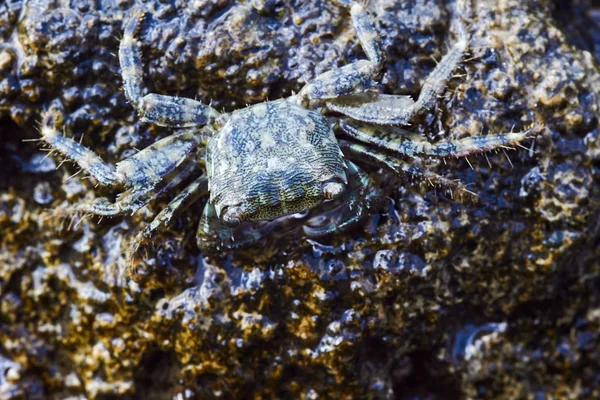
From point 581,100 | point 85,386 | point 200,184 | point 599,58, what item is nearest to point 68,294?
point 85,386

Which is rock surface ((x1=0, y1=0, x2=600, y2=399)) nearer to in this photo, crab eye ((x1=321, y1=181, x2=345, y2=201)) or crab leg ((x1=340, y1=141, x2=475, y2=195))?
crab leg ((x1=340, y1=141, x2=475, y2=195))

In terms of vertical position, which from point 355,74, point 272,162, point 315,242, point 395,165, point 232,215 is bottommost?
point 315,242

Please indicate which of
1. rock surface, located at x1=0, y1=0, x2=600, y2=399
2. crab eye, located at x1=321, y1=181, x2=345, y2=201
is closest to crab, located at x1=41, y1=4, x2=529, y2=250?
crab eye, located at x1=321, y1=181, x2=345, y2=201

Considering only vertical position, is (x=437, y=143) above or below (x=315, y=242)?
above

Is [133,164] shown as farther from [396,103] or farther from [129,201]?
[396,103]

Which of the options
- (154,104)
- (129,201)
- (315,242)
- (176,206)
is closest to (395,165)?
(315,242)
